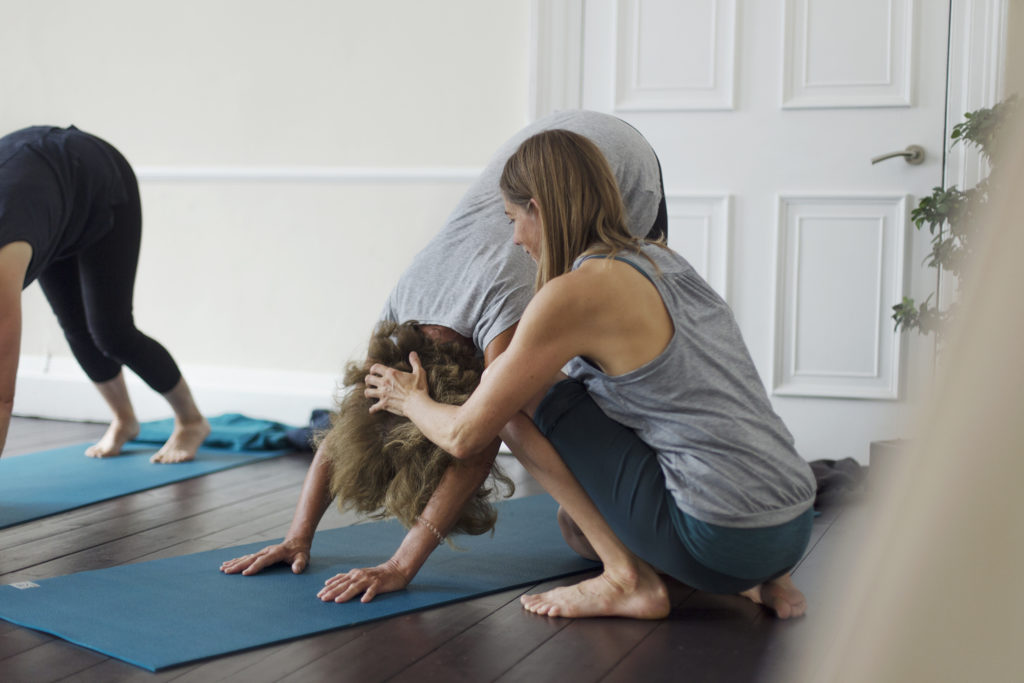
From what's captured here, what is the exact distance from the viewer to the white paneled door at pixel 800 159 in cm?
312

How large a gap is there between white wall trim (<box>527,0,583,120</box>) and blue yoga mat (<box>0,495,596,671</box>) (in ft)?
5.50

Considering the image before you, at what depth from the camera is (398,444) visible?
5.99 ft

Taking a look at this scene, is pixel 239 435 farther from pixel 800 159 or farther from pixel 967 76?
pixel 967 76

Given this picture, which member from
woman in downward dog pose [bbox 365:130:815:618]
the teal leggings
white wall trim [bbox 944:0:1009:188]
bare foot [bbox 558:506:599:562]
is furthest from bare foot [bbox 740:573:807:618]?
white wall trim [bbox 944:0:1009:188]

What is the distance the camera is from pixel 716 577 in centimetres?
172

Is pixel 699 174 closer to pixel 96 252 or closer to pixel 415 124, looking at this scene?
pixel 415 124

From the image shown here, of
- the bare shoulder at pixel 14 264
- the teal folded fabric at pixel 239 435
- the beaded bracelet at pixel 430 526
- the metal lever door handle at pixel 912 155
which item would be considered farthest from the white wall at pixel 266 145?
the beaded bracelet at pixel 430 526

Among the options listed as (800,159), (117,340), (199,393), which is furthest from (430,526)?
(199,393)

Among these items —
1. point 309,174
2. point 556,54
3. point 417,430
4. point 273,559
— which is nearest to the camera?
point 417,430

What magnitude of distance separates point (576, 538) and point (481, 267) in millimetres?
642

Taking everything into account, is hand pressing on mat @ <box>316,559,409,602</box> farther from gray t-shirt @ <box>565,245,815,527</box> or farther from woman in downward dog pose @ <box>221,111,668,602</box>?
gray t-shirt @ <box>565,245,815,527</box>

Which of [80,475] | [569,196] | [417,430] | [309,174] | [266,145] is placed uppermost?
[266,145]

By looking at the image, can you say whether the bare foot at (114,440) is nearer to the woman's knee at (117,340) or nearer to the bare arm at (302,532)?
the woman's knee at (117,340)

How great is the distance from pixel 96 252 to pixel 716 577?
6.74ft
